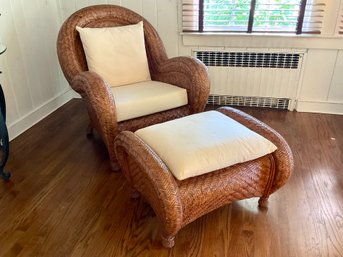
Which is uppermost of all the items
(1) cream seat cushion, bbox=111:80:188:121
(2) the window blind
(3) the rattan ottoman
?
(2) the window blind

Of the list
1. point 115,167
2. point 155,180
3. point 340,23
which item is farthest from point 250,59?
point 155,180

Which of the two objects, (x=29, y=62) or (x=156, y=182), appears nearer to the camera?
(x=156, y=182)

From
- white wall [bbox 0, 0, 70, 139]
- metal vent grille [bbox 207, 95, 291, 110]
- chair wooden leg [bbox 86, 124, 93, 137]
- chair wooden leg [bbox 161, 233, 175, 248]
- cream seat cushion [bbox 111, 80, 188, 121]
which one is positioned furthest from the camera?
metal vent grille [bbox 207, 95, 291, 110]

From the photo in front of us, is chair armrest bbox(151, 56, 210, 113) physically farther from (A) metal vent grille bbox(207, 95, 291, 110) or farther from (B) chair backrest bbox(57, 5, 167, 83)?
(A) metal vent grille bbox(207, 95, 291, 110)

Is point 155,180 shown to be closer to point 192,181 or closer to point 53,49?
point 192,181

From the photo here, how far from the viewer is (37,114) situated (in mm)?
2502

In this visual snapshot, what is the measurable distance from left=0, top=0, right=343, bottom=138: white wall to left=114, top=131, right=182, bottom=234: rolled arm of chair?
137cm

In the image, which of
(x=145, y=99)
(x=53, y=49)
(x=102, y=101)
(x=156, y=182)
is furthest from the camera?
(x=53, y=49)

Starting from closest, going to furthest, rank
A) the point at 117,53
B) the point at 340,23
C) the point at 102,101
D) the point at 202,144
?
the point at 202,144, the point at 102,101, the point at 117,53, the point at 340,23

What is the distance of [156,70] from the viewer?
7.27ft

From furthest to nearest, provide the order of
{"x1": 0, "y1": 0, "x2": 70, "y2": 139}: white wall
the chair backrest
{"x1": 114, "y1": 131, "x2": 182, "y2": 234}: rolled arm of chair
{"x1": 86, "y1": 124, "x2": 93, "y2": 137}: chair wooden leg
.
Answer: {"x1": 86, "y1": 124, "x2": 93, "y2": 137}: chair wooden leg → {"x1": 0, "y1": 0, "x2": 70, "y2": 139}: white wall → the chair backrest → {"x1": 114, "y1": 131, "x2": 182, "y2": 234}: rolled arm of chair

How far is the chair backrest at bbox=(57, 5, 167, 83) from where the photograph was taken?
1938 mm

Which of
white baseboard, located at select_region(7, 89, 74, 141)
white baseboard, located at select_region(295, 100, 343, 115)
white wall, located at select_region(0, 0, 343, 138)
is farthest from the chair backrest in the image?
white baseboard, located at select_region(295, 100, 343, 115)

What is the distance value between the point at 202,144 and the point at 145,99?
0.67 meters
